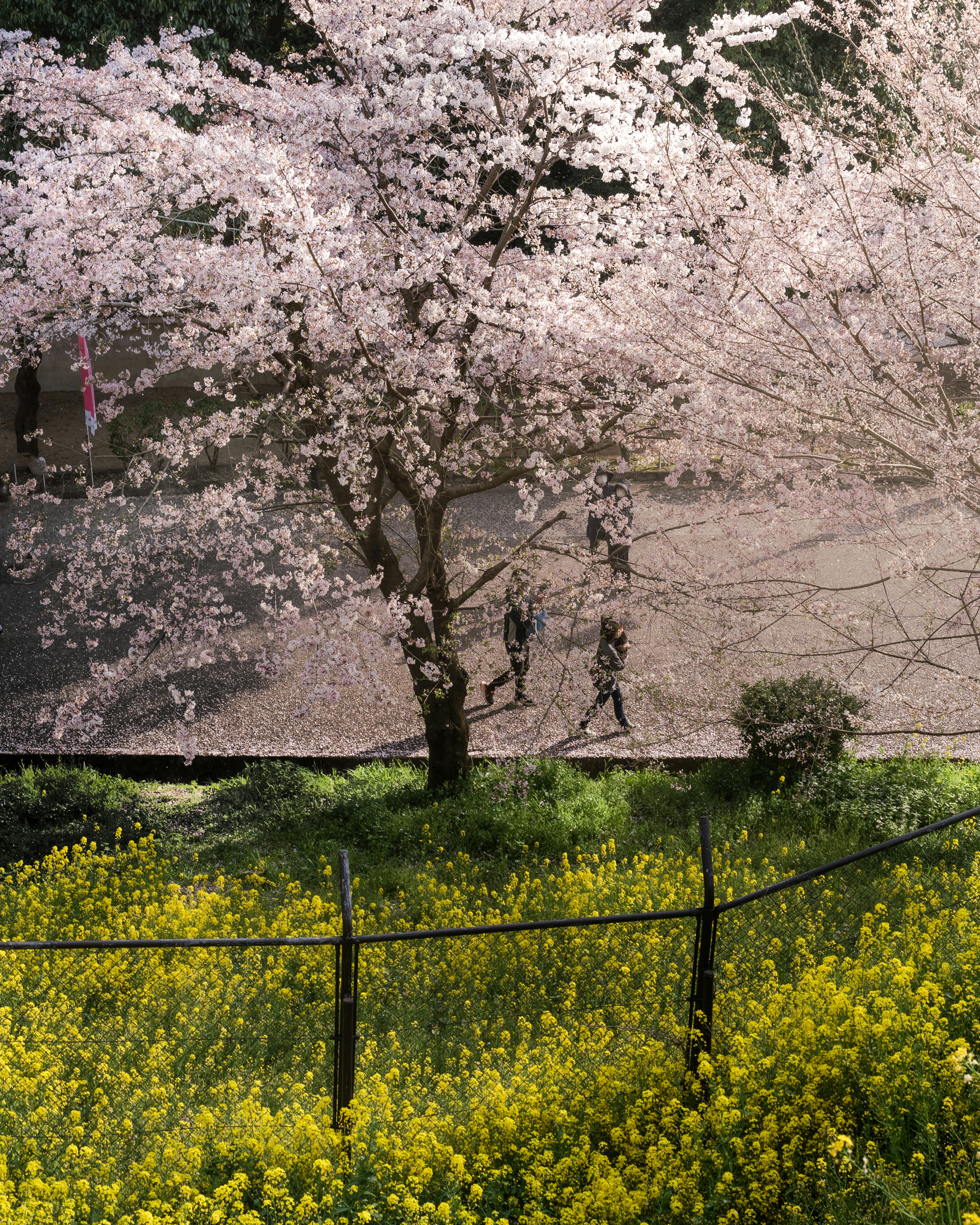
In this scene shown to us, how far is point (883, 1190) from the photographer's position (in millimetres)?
3020

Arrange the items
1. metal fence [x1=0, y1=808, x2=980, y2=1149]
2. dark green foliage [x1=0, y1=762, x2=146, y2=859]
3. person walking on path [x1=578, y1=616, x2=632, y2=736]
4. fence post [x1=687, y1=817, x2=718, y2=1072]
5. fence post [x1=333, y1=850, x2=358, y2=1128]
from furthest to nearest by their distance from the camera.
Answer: person walking on path [x1=578, y1=616, x2=632, y2=736] → dark green foliage [x1=0, y1=762, x2=146, y2=859] → metal fence [x1=0, y1=808, x2=980, y2=1149] → fence post [x1=687, y1=817, x2=718, y2=1072] → fence post [x1=333, y1=850, x2=358, y2=1128]

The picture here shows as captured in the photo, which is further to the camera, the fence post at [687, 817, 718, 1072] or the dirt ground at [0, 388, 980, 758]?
the dirt ground at [0, 388, 980, 758]

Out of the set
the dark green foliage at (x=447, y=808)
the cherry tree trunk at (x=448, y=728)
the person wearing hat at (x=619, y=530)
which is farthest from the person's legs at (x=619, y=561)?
the dark green foliage at (x=447, y=808)

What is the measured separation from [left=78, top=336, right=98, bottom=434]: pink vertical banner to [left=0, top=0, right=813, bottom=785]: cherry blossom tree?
5.96 ft

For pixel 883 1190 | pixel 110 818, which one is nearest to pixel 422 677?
pixel 110 818

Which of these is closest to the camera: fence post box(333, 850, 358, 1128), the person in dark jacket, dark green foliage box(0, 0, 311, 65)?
fence post box(333, 850, 358, 1128)

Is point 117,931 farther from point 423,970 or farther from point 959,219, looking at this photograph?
point 959,219

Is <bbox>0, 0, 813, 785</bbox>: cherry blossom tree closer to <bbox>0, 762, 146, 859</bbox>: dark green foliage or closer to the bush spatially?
<bbox>0, 762, 146, 859</bbox>: dark green foliage

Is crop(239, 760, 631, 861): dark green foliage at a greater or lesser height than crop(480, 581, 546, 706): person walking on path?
lesser

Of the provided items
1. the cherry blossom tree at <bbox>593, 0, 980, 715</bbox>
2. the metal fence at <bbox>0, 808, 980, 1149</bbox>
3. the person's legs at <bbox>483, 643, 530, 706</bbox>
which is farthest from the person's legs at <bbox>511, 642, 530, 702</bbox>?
the metal fence at <bbox>0, 808, 980, 1149</bbox>

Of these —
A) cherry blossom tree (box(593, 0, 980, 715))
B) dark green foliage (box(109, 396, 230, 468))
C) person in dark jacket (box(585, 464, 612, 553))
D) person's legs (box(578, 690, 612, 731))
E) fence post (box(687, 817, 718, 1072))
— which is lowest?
fence post (box(687, 817, 718, 1072))

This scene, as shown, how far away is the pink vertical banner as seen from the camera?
1090 cm

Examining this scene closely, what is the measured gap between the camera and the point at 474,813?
9.12 m

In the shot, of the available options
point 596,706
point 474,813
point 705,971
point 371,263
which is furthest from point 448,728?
point 705,971
